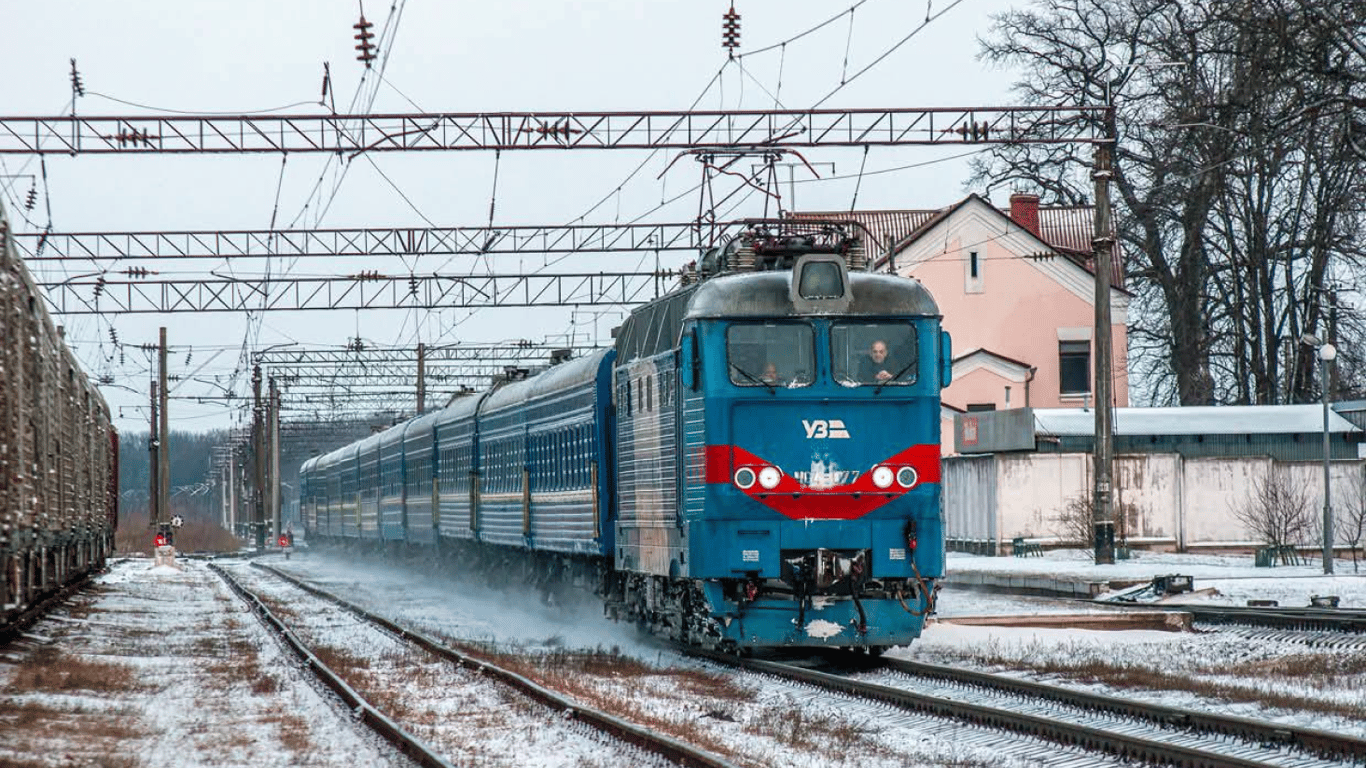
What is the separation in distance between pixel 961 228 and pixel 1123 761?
4394 cm

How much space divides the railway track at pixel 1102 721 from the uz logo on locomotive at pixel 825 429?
6.54 feet

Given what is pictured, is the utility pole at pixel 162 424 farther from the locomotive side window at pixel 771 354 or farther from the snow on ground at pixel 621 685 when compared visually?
the locomotive side window at pixel 771 354

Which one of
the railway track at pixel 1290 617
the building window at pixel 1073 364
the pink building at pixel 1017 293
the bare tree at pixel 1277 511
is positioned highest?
the pink building at pixel 1017 293

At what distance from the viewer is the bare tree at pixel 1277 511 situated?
3453 centimetres

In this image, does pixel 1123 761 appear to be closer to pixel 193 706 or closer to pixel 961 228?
pixel 193 706

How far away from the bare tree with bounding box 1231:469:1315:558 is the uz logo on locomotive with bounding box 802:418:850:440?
1961cm

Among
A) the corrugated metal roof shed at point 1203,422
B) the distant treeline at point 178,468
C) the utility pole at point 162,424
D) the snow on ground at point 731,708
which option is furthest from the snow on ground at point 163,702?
the distant treeline at point 178,468

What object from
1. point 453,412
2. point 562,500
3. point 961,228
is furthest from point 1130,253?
point 562,500

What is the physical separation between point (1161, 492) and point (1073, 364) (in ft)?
58.9

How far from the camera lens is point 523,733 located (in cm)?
1175

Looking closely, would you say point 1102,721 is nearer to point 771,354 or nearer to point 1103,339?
point 771,354

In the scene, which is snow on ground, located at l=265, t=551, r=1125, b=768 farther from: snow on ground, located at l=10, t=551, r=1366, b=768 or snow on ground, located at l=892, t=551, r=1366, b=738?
snow on ground, located at l=892, t=551, r=1366, b=738

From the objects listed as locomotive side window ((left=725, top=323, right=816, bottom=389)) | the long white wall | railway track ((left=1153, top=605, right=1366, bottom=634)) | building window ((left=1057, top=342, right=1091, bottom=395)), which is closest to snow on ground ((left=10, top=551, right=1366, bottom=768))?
railway track ((left=1153, top=605, right=1366, bottom=634))

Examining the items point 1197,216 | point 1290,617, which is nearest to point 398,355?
point 1197,216
